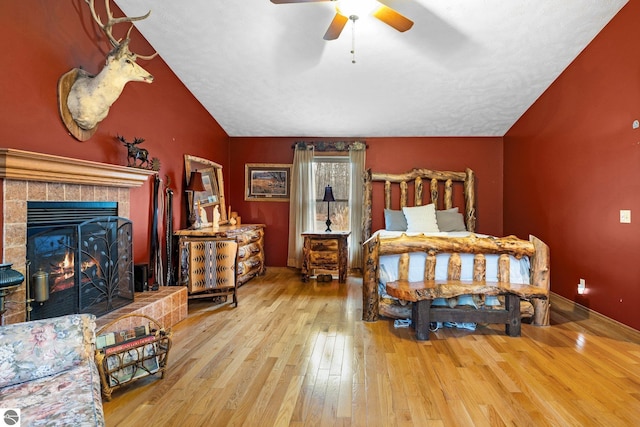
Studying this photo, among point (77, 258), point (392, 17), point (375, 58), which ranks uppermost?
point (375, 58)

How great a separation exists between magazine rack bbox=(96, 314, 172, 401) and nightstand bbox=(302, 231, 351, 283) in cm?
285

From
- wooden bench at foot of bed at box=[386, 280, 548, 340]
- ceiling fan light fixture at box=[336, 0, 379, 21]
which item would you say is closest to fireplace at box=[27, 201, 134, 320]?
wooden bench at foot of bed at box=[386, 280, 548, 340]

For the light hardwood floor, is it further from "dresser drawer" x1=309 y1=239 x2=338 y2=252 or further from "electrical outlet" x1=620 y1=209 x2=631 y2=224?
"dresser drawer" x1=309 y1=239 x2=338 y2=252

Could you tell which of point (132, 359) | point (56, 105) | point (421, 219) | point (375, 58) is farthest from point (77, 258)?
point (421, 219)

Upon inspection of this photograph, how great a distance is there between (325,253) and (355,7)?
319cm

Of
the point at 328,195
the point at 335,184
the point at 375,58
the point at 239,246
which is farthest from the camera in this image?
the point at 335,184

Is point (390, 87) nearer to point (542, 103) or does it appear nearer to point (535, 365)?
point (542, 103)

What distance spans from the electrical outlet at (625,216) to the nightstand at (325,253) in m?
Result: 2.98

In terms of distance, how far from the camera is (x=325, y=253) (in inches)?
197

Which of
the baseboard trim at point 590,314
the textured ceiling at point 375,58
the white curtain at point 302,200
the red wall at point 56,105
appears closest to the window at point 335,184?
the white curtain at point 302,200

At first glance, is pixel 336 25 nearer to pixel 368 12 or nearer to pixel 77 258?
pixel 368 12

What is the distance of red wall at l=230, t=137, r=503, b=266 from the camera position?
5.49 meters

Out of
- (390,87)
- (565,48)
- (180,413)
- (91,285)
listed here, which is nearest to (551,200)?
(565,48)

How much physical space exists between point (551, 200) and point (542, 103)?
118 centimetres
